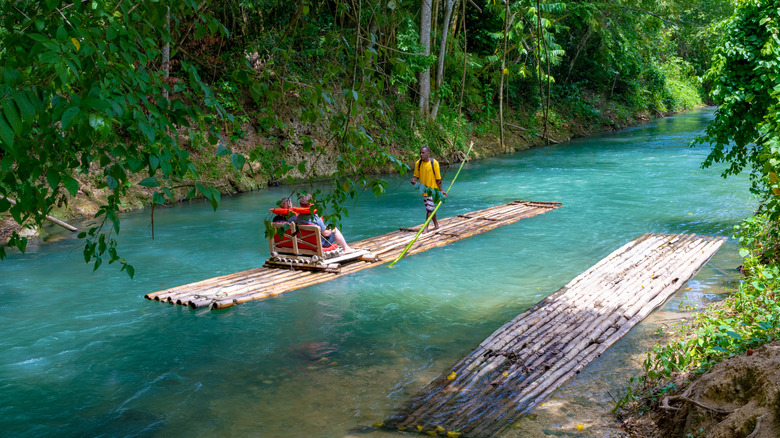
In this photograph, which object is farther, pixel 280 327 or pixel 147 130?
pixel 280 327

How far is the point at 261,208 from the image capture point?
16516 mm

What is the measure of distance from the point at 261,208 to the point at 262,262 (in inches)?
209

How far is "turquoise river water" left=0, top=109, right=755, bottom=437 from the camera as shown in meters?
6.02

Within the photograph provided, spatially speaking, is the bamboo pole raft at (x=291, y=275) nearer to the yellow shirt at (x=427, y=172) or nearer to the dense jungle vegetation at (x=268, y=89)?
the yellow shirt at (x=427, y=172)

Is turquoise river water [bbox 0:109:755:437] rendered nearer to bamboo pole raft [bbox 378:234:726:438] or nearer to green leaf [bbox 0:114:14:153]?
bamboo pole raft [bbox 378:234:726:438]

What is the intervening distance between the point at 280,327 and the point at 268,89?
15.5ft

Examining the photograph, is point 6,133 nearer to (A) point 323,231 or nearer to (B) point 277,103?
(A) point 323,231

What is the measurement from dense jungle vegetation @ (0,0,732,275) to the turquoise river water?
1303 millimetres

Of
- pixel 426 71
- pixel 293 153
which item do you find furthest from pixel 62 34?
pixel 426 71

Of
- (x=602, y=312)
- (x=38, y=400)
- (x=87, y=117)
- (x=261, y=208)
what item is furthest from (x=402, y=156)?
(x=87, y=117)

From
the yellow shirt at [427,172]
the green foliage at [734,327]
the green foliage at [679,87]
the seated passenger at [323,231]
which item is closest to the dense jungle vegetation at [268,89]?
the green foliage at [679,87]

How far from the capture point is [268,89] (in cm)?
401

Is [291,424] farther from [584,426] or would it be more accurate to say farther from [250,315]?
[250,315]

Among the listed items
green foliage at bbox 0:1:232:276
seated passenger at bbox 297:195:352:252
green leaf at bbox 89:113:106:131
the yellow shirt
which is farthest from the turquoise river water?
green leaf at bbox 89:113:106:131
